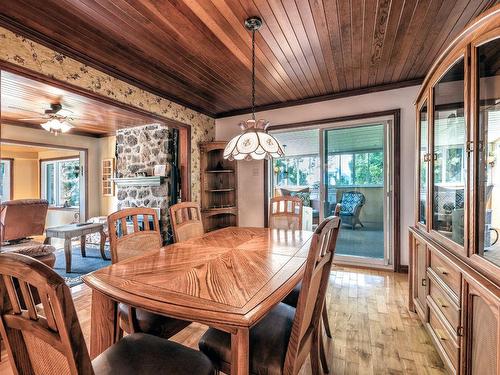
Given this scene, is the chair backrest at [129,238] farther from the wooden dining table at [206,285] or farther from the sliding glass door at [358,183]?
the sliding glass door at [358,183]

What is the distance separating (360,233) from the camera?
387 cm

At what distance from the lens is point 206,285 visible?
44.9 inches

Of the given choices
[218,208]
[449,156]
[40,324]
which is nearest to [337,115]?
[449,156]

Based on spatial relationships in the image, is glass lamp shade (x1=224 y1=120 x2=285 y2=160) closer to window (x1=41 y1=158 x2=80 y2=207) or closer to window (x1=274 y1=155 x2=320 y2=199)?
window (x1=274 y1=155 x2=320 y2=199)

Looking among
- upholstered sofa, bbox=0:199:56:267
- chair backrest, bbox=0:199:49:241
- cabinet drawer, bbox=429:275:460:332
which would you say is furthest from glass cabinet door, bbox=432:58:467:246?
chair backrest, bbox=0:199:49:241

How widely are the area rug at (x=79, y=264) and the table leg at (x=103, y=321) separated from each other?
240cm

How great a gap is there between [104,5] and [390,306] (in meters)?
3.51

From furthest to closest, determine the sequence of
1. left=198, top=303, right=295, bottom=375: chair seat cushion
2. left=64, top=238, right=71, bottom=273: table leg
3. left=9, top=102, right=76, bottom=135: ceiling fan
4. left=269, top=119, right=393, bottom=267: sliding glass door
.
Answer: left=9, top=102, right=76, bottom=135: ceiling fan → left=64, top=238, right=71, bottom=273: table leg → left=269, top=119, right=393, bottom=267: sliding glass door → left=198, top=303, right=295, bottom=375: chair seat cushion

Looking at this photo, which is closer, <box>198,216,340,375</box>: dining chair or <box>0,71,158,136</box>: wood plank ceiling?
<box>198,216,340,375</box>: dining chair

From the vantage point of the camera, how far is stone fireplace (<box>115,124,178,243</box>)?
4.36 meters

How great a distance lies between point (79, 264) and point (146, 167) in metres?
1.97

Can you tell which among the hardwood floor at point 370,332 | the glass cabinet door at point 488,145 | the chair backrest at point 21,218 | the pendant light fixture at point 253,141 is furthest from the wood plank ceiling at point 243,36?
the chair backrest at point 21,218

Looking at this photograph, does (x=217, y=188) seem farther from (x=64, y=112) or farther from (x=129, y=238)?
(x=129, y=238)

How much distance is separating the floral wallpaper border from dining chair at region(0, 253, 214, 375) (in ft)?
6.76
